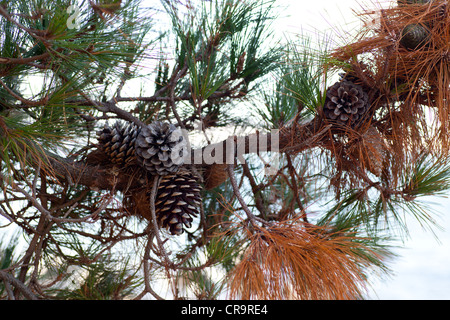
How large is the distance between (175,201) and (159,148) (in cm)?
7

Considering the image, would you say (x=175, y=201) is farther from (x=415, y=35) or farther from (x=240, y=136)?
(x=415, y=35)

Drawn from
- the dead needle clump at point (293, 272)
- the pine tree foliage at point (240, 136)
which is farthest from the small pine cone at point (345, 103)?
the dead needle clump at point (293, 272)

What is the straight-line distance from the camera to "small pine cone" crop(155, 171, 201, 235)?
21.0 inches

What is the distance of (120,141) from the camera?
0.55 m

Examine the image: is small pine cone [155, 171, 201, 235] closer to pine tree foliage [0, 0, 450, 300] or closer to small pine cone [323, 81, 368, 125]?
pine tree foliage [0, 0, 450, 300]

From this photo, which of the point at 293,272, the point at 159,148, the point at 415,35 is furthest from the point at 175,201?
the point at 415,35

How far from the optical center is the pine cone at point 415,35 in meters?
0.49

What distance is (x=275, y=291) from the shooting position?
408 millimetres

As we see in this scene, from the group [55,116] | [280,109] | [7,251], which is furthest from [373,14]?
[7,251]

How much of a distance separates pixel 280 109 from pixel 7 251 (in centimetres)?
61

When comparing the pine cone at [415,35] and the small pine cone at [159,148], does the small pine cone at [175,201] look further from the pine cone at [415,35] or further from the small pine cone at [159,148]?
the pine cone at [415,35]

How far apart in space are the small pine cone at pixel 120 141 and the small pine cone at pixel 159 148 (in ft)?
0.10

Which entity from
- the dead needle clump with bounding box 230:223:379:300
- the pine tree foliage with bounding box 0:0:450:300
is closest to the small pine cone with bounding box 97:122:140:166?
the pine tree foliage with bounding box 0:0:450:300

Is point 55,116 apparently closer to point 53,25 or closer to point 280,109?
point 53,25
